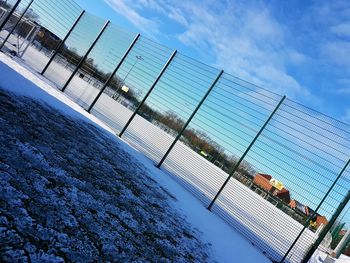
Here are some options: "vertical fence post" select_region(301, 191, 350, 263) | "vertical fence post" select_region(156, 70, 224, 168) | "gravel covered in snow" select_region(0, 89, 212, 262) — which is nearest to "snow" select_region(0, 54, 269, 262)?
"gravel covered in snow" select_region(0, 89, 212, 262)

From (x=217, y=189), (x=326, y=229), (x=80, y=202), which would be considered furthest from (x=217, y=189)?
(x=80, y=202)

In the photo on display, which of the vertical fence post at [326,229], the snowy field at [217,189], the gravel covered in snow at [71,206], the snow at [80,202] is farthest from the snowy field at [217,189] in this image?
the gravel covered in snow at [71,206]

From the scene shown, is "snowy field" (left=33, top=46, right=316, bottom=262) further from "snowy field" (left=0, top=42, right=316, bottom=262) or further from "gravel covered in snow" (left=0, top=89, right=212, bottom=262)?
"gravel covered in snow" (left=0, top=89, right=212, bottom=262)

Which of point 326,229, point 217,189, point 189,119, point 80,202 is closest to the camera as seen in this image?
point 80,202

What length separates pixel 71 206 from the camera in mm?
2824

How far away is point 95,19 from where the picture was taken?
12.4 m

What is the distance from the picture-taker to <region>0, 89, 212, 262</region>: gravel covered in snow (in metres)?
2.17

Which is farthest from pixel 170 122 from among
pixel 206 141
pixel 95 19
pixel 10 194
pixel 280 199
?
pixel 10 194

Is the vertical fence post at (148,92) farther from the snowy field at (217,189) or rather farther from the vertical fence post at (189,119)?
the vertical fence post at (189,119)

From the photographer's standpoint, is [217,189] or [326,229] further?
[217,189]

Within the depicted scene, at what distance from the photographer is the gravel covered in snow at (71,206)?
2.17 m

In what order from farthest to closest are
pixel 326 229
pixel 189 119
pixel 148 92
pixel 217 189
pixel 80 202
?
1. pixel 148 92
2. pixel 189 119
3. pixel 217 189
4. pixel 326 229
5. pixel 80 202

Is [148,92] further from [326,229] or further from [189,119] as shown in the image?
[326,229]

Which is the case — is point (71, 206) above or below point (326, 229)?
below
